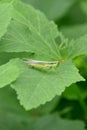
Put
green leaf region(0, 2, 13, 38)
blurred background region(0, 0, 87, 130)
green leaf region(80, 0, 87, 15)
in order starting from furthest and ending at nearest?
green leaf region(80, 0, 87, 15) → blurred background region(0, 0, 87, 130) → green leaf region(0, 2, 13, 38)

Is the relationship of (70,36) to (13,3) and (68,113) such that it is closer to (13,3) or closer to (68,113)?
(68,113)

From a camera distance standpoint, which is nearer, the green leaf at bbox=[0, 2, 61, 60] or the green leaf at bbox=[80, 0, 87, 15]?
the green leaf at bbox=[0, 2, 61, 60]

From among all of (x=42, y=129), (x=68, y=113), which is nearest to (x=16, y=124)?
(x=42, y=129)

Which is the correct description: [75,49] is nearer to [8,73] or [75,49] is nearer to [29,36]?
[29,36]

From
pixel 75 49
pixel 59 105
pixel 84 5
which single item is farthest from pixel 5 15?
pixel 84 5

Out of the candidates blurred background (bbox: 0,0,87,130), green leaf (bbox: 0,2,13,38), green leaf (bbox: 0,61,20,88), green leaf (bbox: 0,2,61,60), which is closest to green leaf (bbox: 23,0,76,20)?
blurred background (bbox: 0,0,87,130)

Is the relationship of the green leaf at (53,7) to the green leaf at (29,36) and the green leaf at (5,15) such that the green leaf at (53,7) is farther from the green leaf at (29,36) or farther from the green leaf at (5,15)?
the green leaf at (5,15)

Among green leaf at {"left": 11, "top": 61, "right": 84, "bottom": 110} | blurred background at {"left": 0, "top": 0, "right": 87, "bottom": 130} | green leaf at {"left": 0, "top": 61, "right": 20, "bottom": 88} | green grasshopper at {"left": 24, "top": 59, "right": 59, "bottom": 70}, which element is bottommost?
blurred background at {"left": 0, "top": 0, "right": 87, "bottom": 130}

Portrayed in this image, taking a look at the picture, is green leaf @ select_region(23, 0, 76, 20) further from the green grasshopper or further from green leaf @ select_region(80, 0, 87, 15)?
the green grasshopper
